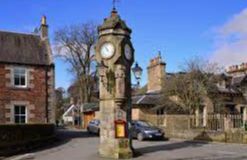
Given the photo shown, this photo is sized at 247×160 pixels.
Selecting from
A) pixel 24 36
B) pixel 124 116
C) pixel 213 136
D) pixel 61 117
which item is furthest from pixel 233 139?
pixel 61 117

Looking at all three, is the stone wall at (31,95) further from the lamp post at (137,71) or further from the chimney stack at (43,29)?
the lamp post at (137,71)

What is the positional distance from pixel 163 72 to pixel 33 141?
81.2 ft

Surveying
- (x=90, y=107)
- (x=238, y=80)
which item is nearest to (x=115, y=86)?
(x=238, y=80)

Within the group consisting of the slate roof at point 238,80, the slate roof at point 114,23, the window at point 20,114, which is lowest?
the window at point 20,114

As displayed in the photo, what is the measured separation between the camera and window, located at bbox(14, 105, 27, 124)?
34.3 m

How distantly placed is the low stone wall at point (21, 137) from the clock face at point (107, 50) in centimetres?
788

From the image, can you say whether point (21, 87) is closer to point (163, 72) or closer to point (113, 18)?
point (113, 18)

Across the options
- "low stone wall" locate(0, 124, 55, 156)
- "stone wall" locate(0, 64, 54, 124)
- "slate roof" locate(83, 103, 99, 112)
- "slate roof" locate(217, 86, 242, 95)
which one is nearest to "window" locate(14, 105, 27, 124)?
"stone wall" locate(0, 64, 54, 124)

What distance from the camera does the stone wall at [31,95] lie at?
33844 mm

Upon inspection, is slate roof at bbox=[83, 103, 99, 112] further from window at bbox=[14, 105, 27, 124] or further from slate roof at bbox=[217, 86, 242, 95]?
window at bbox=[14, 105, 27, 124]

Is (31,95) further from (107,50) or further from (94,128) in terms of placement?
(107,50)

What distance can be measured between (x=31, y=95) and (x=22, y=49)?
3.86 meters

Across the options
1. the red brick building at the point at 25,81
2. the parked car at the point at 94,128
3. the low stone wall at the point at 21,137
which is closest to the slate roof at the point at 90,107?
the parked car at the point at 94,128

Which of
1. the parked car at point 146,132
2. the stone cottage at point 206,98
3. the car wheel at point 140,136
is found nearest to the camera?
the parked car at point 146,132
